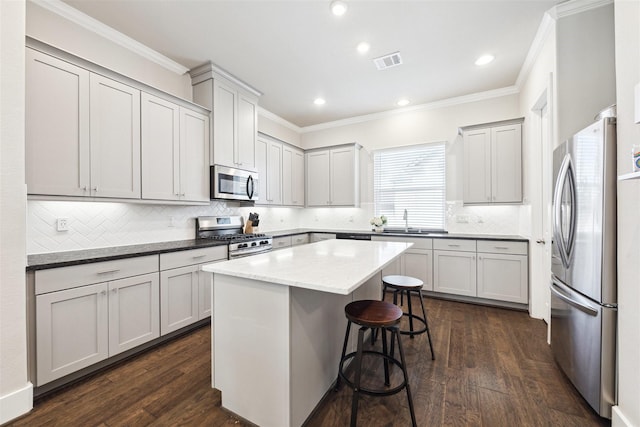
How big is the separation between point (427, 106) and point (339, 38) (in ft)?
7.60

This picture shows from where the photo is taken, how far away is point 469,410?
1.67 m

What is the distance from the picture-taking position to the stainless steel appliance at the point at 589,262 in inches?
60.9

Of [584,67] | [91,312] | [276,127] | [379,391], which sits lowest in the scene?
[379,391]

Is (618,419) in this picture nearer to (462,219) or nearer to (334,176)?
(462,219)

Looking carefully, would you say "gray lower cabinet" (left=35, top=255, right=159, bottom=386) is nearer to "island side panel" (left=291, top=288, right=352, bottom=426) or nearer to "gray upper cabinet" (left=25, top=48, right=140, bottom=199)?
"gray upper cabinet" (left=25, top=48, right=140, bottom=199)

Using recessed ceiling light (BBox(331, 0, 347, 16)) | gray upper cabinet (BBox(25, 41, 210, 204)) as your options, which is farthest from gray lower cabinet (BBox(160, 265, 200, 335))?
recessed ceiling light (BBox(331, 0, 347, 16))

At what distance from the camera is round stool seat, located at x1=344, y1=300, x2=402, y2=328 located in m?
1.52

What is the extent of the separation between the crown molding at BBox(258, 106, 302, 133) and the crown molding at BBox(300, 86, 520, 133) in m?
0.17

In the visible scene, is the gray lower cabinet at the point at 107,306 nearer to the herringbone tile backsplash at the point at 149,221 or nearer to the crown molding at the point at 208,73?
the herringbone tile backsplash at the point at 149,221

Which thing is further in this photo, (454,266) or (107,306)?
(454,266)

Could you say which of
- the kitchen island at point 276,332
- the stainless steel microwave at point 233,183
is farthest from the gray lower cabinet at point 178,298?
the kitchen island at point 276,332

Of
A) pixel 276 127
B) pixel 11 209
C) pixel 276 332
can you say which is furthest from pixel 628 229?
pixel 276 127

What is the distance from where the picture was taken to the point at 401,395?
180 centimetres

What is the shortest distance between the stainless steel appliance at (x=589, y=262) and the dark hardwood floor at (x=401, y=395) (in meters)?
0.24
